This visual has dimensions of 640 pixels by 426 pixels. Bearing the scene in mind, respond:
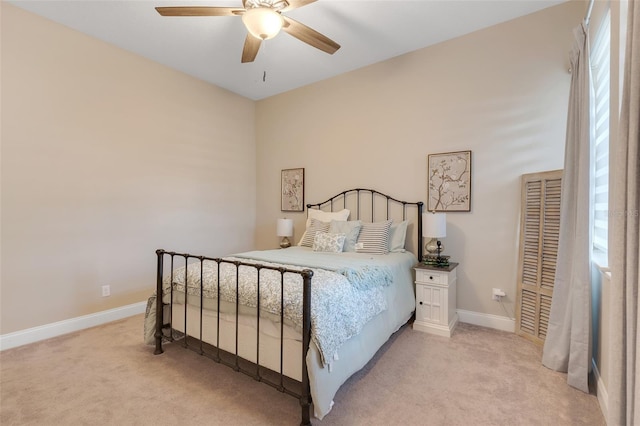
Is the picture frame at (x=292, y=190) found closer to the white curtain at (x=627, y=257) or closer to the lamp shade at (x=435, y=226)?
the lamp shade at (x=435, y=226)

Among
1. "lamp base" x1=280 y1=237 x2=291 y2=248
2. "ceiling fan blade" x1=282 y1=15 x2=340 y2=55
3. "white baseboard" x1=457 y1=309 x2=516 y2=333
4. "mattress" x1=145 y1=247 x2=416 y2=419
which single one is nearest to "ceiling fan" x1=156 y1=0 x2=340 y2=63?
"ceiling fan blade" x1=282 y1=15 x2=340 y2=55

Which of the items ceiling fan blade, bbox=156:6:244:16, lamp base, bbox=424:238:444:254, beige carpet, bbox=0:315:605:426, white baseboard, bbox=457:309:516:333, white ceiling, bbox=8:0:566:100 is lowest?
beige carpet, bbox=0:315:605:426

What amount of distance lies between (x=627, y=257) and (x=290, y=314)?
4.85 feet

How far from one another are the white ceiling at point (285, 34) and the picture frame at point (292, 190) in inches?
55.7

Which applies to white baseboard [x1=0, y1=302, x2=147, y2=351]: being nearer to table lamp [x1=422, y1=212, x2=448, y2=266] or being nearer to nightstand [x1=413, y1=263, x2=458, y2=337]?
nightstand [x1=413, y1=263, x2=458, y2=337]

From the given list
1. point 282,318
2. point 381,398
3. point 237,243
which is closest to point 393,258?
point 381,398

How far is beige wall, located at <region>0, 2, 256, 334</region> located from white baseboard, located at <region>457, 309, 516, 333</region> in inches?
133

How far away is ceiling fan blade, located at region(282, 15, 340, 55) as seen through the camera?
2174 mm

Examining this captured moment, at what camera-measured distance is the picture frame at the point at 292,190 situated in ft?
14.5

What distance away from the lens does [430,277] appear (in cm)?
292

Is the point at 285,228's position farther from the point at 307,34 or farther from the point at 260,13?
the point at 260,13

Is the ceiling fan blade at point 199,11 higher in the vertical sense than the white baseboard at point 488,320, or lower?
higher

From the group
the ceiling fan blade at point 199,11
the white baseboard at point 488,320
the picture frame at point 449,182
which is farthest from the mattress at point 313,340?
the ceiling fan blade at point 199,11

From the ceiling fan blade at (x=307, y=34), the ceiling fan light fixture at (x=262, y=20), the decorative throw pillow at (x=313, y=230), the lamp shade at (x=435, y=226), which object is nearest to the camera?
the ceiling fan light fixture at (x=262, y=20)
